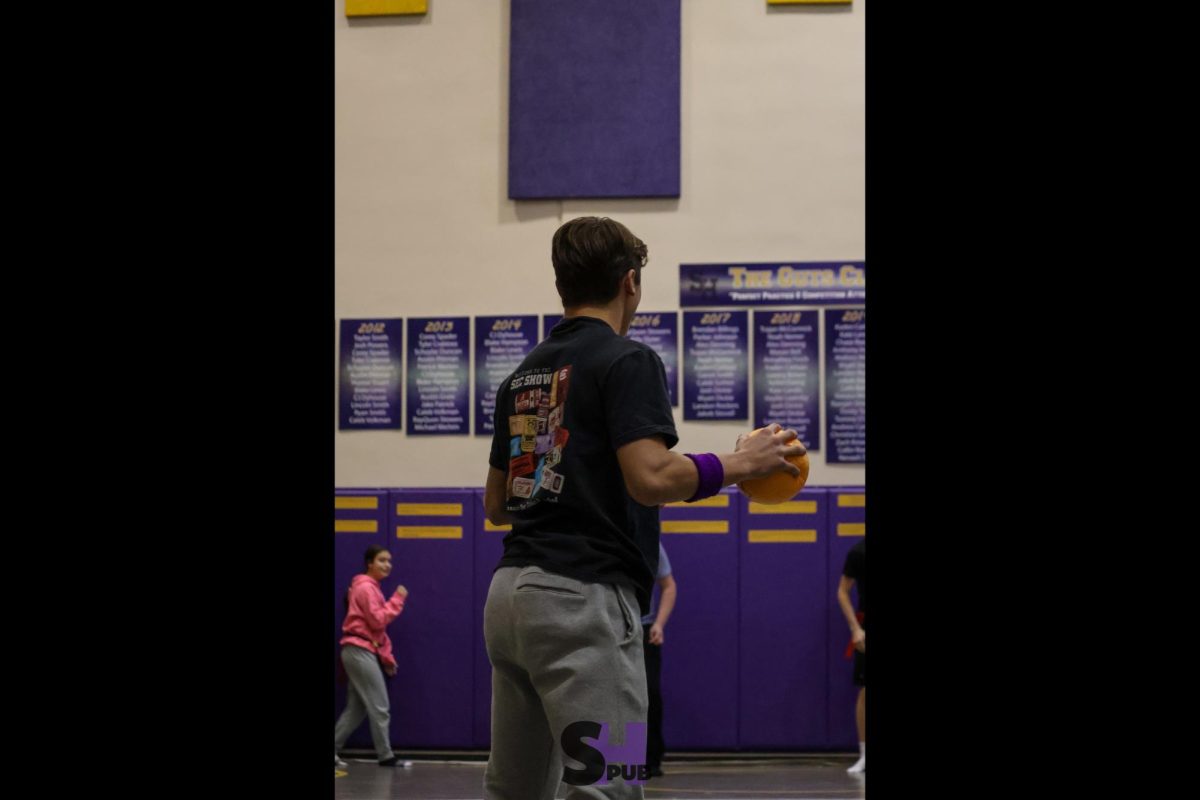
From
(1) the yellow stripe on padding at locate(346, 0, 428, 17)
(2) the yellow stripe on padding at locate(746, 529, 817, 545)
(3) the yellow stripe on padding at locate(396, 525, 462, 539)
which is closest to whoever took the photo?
(2) the yellow stripe on padding at locate(746, 529, 817, 545)

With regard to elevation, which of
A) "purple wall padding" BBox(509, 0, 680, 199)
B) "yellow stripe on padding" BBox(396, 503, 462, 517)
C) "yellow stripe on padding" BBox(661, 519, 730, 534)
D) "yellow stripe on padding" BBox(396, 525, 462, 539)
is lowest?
"yellow stripe on padding" BBox(396, 525, 462, 539)

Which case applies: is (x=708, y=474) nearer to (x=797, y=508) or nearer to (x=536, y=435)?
(x=536, y=435)

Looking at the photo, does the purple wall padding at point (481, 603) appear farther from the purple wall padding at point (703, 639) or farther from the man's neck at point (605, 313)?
the man's neck at point (605, 313)

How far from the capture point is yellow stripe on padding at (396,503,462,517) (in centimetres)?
851

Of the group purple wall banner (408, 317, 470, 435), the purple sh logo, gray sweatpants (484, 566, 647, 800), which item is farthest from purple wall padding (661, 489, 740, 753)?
the purple sh logo

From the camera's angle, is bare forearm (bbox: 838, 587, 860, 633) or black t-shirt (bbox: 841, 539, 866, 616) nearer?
black t-shirt (bbox: 841, 539, 866, 616)

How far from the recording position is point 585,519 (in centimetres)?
244

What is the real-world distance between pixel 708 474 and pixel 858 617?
5.72 m

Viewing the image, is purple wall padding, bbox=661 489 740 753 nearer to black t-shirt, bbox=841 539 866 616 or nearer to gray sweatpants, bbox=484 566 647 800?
black t-shirt, bbox=841 539 866 616

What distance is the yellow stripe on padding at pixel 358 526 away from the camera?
860 centimetres

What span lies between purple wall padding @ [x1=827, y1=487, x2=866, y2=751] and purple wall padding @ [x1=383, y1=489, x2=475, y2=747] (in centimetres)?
250

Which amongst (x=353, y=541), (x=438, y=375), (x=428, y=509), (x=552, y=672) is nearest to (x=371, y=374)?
(x=438, y=375)

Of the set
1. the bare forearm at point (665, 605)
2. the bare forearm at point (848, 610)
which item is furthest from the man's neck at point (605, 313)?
the bare forearm at point (848, 610)
